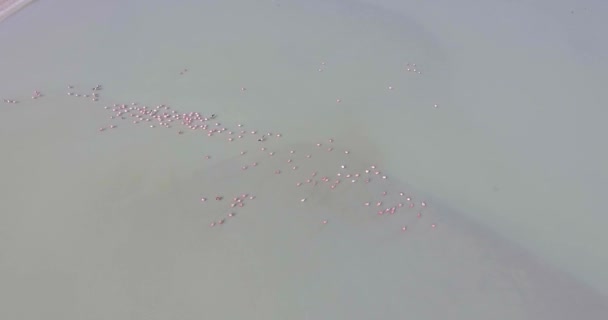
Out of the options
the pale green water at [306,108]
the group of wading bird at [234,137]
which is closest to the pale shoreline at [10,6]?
the pale green water at [306,108]

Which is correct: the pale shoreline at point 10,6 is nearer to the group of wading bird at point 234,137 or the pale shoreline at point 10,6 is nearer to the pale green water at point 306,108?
the pale green water at point 306,108

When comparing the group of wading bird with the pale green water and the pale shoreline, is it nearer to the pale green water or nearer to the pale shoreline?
the pale green water

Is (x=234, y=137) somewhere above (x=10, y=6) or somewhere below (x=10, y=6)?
above

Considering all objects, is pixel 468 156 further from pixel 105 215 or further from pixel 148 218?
pixel 105 215

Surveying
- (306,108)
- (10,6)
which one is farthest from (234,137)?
(10,6)

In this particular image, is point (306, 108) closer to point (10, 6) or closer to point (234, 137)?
point (234, 137)

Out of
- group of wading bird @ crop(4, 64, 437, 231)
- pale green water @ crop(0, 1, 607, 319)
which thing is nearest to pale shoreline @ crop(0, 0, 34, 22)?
pale green water @ crop(0, 1, 607, 319)
